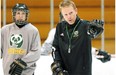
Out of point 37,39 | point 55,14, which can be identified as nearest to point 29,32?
point 37,39

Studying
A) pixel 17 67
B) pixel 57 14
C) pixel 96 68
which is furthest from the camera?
pixel 57 14

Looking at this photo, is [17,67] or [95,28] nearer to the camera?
[95,28]

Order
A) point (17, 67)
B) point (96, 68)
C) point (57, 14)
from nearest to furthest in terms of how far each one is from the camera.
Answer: point (17, 67) < point (96, 68) < point (57, 14)

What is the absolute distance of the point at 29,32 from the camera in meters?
2.63

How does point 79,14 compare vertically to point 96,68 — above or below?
above

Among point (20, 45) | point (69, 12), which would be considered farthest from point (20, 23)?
point (69, 12)

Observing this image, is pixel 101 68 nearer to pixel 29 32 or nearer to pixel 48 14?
pixel 29 32

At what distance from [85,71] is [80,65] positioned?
0.05m

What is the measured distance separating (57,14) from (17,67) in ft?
5.87

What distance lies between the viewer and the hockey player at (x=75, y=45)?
2.17 m

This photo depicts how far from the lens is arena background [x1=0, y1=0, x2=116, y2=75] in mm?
4137

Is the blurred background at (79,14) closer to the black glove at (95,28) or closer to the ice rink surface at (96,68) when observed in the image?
the ice rink surface at (96,68)

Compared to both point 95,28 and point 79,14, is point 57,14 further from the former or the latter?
point 95,28

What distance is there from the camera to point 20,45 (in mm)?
2602
